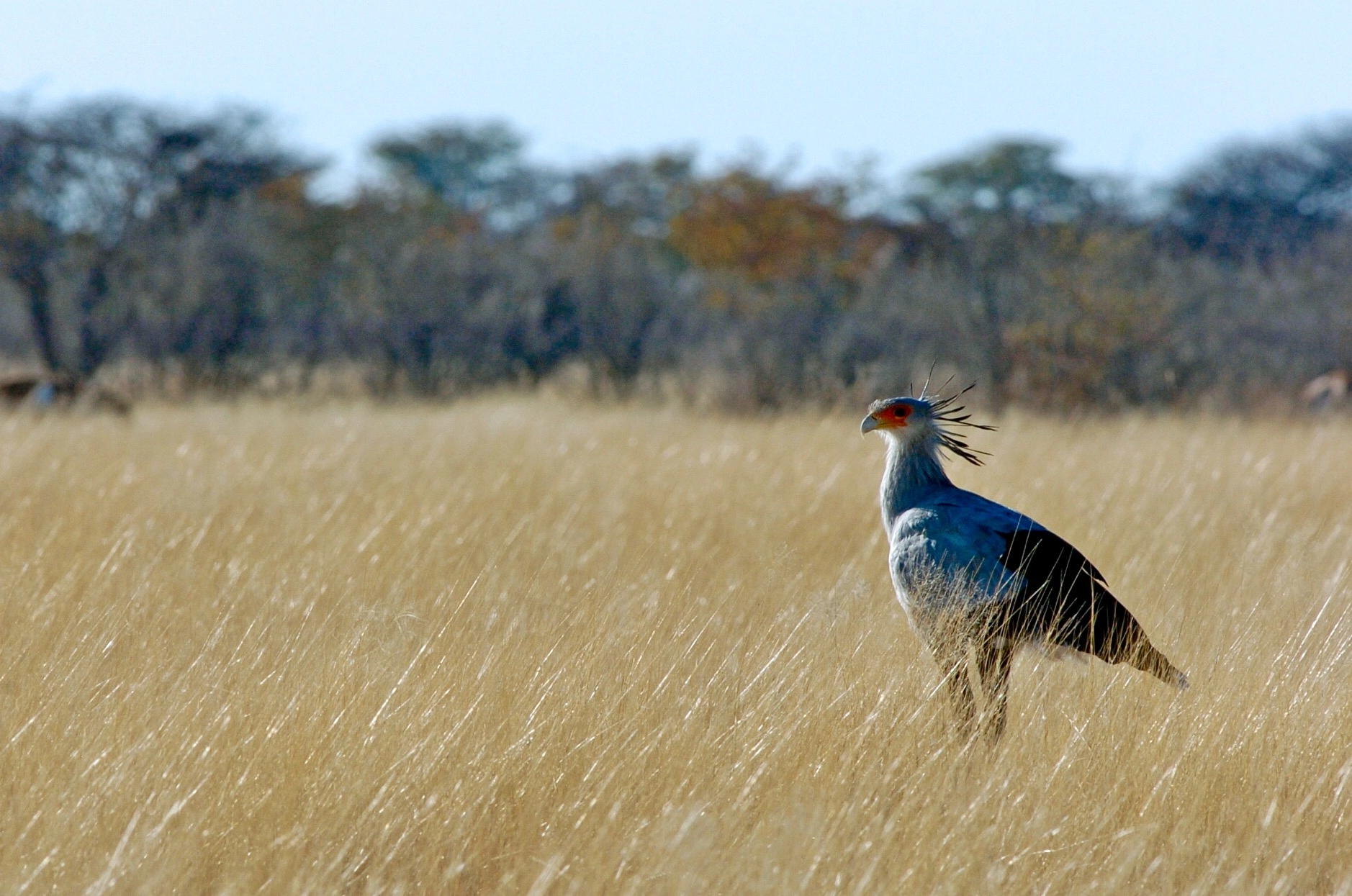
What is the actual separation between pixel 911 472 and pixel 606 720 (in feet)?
3.76

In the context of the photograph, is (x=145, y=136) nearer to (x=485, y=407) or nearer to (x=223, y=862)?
(x=485, y=407)

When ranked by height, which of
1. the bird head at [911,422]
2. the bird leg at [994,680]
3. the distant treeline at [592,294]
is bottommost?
the distant treeline at [592,294]

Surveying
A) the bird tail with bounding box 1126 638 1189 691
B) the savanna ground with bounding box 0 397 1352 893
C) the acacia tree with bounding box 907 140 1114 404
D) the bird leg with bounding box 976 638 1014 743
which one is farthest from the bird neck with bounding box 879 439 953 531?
the acacia tree with bounding box 907 140 1114 404

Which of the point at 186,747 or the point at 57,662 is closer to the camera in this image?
the point at 186,747

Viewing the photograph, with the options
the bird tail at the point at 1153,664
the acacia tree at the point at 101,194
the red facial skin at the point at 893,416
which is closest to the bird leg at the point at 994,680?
the bird tail at the point at 1153,664

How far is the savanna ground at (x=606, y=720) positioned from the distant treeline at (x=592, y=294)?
5671 millimetres

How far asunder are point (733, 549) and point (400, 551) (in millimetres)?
1277

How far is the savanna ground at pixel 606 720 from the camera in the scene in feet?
8.13

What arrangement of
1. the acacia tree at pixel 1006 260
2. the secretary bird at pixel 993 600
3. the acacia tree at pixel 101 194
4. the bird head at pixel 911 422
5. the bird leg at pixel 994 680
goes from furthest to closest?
the acacia tree at pixel 101 194
the acacia tree at pixel 1006 260
the bird head at pixel 911 422
the secretary bird at pixel 993 600
the bird leg at pixel 994 680

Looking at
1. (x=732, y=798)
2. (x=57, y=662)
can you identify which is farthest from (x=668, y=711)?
(x=57, y=662)

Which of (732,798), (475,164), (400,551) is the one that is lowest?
(475,164)

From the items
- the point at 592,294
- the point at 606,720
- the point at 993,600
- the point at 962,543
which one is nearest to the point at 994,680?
the point at 993,600

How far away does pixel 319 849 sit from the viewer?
249 cm

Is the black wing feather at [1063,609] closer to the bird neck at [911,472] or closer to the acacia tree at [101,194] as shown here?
the bird neck at [911,472]
